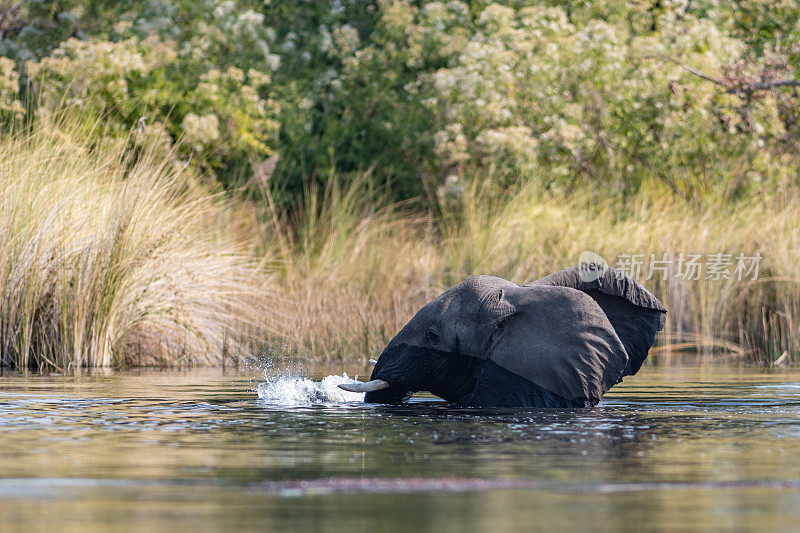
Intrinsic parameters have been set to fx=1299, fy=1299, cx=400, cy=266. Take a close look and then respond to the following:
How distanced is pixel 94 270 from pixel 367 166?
42.5ft

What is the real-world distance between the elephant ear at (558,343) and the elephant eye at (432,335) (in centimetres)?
33

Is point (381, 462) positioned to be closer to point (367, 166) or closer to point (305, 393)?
point (305, 393)

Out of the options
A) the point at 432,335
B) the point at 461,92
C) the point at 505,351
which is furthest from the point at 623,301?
the point at 461,92

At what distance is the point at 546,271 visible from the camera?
1495 centimetres

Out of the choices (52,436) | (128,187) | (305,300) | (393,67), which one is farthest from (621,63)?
(52,436)

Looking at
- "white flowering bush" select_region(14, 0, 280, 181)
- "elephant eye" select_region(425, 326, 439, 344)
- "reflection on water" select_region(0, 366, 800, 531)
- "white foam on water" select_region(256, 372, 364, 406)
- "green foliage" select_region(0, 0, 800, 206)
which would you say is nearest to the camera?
"reflection on water" select_region(0, 366, 800, 531)

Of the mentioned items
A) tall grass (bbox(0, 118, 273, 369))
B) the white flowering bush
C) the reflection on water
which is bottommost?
the reflection on water

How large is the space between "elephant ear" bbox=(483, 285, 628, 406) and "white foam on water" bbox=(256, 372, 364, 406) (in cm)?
114

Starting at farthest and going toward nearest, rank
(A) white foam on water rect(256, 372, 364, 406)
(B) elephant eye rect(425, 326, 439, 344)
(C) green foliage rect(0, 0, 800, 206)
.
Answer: (C) green foliage rect(0, 0, 800, 206)
(A) white foam on water rect(256, 372, 364, 406)
(B) elephant eye rect(425, 326, 439, 344)

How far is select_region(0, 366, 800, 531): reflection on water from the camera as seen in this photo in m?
4.18

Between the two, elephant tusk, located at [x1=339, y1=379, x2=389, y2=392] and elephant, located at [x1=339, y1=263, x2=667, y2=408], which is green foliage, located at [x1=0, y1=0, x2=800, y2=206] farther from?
elephant tusk, located at [x1=339, y1=379, x2=389, y2=392]

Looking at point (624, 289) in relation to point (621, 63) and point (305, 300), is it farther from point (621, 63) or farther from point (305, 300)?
point (621, 63)

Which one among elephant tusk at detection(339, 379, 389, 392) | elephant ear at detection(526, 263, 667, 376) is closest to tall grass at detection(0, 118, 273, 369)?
elephant tusk at detection(339, 379, 389, 392)

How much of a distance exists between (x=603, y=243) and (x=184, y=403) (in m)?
8.31
